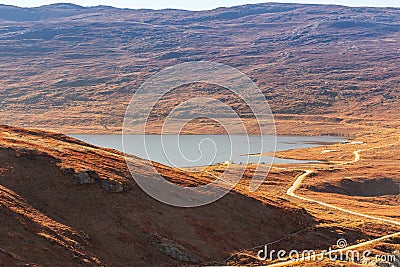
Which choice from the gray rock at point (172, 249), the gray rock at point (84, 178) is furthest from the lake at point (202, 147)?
the gray rock at point (172, 249)

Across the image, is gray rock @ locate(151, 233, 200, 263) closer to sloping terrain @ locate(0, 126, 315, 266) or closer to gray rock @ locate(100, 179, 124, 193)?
sloping terrain @ locate(0, 126, 315, 266)

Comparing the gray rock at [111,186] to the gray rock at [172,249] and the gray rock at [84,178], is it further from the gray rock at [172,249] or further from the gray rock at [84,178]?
the gray rock at [172,249]

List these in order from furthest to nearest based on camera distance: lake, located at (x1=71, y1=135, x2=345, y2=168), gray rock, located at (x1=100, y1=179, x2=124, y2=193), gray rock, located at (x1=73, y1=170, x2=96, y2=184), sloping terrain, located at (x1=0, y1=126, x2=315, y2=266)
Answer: lake, located at (x1=71, y1=135, x2=345, y2=168)
gray rock, located at (x1=100, y1=179, x2=124, y2=193)
gray rock, located at (x1=73, y1=170, x2=96, y2=184)
sloping terrain, located at (x1=0, y1=126, x2=315, y2=266)

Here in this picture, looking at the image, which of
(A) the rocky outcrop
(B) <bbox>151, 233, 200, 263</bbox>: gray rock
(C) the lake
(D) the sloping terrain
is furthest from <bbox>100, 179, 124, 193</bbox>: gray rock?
(C) the lake

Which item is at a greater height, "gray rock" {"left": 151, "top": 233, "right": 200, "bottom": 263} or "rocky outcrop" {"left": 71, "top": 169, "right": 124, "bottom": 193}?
"rocky outcrop" {"left": 71, "top": 169, "right": 124, "bottom": 193}

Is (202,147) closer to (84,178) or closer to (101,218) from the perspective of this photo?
(84,178)

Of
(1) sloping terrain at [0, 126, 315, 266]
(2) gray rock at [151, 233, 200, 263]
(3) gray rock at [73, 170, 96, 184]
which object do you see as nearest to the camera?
(1) sloping terrain at [0, 126, 315, 266]
